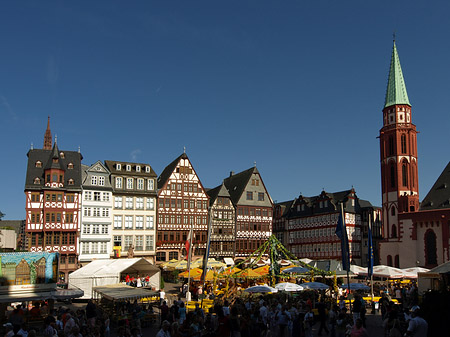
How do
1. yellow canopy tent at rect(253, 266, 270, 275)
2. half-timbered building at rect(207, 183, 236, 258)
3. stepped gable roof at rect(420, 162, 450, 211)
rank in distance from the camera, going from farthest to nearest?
half-timbered building at rect(207, 183, 236, 258) < stepped gable roof at rect(420, 162, 450, 211) < yellow canopy tent at rect(253, 266, 270, 275)

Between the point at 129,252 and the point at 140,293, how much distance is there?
28834 mm

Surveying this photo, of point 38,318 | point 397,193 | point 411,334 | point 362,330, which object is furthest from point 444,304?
point 397,193

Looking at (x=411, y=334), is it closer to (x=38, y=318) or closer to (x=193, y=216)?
(x=38, y=318)

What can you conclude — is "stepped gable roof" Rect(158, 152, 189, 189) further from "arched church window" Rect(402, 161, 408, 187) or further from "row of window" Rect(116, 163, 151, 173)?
"arched church window" Rect(402, 161, 408, 187)

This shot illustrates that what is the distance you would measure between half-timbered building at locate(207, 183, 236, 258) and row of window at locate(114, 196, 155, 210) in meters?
7.79

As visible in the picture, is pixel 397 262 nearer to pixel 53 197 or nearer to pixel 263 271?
pixel 263 271

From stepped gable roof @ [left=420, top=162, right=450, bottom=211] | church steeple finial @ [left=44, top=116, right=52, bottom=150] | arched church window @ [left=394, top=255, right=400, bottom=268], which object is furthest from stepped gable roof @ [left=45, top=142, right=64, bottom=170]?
church steeple finial @ [left=44, top=116, right=52, bottom=150]

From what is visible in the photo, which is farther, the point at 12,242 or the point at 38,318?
the point at 12,242

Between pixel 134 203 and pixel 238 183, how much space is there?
15.6 m

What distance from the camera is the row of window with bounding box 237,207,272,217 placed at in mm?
57875

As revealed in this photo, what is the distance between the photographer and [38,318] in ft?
71.8

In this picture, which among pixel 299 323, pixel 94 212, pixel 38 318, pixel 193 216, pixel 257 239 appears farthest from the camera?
pixel 257 239

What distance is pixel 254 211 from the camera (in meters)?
58.8

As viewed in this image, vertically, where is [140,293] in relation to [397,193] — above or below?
below
